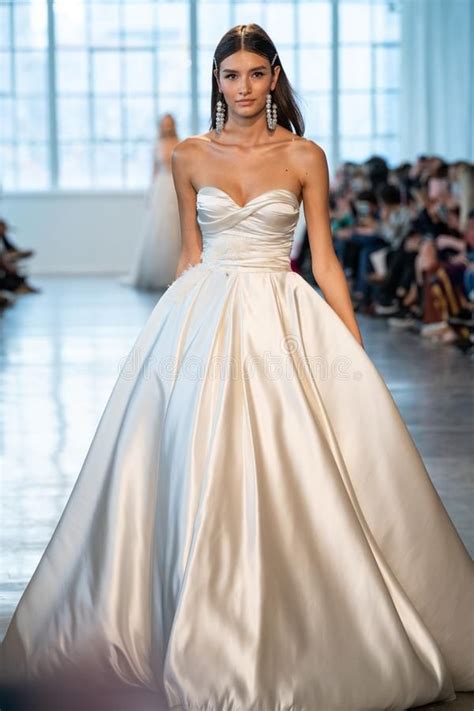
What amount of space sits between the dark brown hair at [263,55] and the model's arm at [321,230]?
75 mm

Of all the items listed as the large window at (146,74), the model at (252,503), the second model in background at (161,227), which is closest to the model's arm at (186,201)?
the model at (252,503)

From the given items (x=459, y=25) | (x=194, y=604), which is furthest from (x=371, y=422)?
(x=459, y=25)

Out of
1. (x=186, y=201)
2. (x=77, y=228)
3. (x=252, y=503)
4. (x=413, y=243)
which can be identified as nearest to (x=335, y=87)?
(x=77, y=228)

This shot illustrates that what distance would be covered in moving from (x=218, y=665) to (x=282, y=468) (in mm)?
380

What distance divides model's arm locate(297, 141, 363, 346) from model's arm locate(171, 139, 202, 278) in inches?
9.5

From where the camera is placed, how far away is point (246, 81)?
8.52 feet

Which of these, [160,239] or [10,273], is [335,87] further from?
[10,273]

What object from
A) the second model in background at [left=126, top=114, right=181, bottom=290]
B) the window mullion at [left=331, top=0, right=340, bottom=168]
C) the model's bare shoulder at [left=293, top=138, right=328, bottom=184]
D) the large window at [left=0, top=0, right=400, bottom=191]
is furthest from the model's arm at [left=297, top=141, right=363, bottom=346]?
the window mullion at [left=331, top=0, right=340, bottom=168]

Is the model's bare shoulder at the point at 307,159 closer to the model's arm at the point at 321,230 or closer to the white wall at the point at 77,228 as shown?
the model's arm at the point at 321,230

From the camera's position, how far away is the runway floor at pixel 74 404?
12.3 feet

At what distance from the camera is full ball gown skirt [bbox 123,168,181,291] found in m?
12.2

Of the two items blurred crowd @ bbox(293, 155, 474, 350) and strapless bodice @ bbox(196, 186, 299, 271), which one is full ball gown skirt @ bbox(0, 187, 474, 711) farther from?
blurred crowd @ bbox(293, 155, 474, 350)

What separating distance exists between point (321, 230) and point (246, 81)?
0.34 meters

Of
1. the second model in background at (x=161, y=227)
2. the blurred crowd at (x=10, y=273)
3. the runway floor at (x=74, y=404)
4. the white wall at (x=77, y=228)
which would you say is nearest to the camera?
the runway floor at (x=74, y=404)
